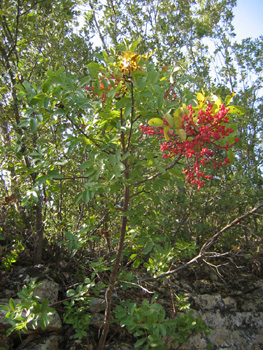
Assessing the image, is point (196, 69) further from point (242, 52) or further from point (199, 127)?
point (199, 127)

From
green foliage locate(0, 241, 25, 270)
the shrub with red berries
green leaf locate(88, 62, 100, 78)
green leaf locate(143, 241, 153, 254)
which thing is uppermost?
green leaf locate(88, 62, 100, 78)

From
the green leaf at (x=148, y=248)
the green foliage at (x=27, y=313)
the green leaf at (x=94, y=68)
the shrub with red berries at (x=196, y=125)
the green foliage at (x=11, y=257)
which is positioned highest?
the green leaf at (x=94, y=68)

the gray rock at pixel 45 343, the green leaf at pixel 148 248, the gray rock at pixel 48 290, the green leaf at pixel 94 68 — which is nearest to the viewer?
the green leaf at pixel 94 68

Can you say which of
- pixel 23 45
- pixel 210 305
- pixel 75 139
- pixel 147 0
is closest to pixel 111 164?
pixel 75 139

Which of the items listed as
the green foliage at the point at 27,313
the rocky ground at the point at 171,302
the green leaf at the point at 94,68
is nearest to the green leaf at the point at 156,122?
the green leaf at the point at 94,68

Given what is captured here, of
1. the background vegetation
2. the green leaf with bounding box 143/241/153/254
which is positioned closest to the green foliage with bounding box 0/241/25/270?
the background vegetation

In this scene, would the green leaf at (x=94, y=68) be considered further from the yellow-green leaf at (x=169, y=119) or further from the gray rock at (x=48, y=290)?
Result: the gray rock at (x=48, y=290)

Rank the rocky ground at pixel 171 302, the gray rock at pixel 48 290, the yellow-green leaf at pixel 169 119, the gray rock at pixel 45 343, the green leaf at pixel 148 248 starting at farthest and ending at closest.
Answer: the gray rock at pixel 48 290, the rocky ground at pixel 171 302, the gray rock at pixel 45 343, the green leaf at pixel 148 248, the yellow-green leaf at pixel 169 119

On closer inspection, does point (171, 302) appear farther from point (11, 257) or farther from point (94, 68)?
point (94, 68)

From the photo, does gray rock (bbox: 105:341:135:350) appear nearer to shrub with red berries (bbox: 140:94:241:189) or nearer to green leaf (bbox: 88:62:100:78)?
shrub with red berries (bbox: 140:94:241:189)

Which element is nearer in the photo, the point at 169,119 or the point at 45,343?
the point at 169,119

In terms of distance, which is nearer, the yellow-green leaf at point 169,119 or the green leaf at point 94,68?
the yellow-green leaf at point 169,119

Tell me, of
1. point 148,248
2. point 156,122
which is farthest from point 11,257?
point 156,122

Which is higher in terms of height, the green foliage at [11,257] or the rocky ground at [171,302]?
the green foliage at [11,257]
